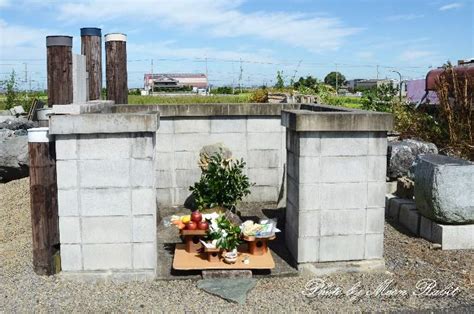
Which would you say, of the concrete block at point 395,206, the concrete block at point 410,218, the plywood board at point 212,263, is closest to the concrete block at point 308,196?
the plywood board at point 212,263

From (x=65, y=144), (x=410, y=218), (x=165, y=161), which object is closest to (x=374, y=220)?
(x=410, y=218)

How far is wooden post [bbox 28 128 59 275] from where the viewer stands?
15.9 ft

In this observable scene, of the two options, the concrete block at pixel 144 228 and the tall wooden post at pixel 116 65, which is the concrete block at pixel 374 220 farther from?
the tall wooden post at pixel 116 65

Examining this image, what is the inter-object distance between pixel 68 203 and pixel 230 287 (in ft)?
5.51

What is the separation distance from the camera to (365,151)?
494cm

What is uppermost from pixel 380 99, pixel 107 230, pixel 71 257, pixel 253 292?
pixel 380 99

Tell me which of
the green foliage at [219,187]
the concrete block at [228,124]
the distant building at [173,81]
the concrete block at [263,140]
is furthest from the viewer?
the distant building at [173,81]

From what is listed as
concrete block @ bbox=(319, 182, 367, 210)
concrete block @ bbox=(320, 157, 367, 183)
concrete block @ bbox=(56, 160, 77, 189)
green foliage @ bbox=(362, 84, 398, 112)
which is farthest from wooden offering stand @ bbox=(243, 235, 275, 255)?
green foliage @ bbox=(362, 84, 398, 112)

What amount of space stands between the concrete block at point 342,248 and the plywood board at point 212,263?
526mm

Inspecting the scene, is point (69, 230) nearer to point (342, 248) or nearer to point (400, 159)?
point (342, 248)

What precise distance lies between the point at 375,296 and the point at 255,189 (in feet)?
11.9

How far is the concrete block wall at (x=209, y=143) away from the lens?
7590mm

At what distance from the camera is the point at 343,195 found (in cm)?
496

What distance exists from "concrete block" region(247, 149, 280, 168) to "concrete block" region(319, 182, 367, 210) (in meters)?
2.94
